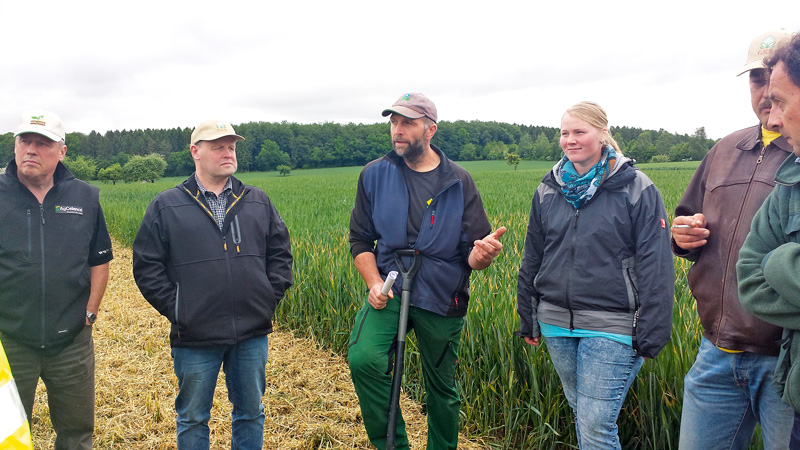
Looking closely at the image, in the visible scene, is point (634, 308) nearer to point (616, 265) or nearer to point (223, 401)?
point (616, 265)

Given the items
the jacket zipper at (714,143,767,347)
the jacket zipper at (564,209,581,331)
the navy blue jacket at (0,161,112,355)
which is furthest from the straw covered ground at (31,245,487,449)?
the jacket zipper at (714,143,767,347)

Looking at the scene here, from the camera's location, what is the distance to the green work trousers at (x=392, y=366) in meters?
2.89

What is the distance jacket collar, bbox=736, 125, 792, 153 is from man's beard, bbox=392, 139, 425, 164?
1612 mm

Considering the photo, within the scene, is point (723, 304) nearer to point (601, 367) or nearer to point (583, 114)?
point (601, 367)

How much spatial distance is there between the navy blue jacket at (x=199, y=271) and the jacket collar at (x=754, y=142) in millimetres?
2407

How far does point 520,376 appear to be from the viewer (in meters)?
3.37

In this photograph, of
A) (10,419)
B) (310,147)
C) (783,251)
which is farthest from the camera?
(310,147)

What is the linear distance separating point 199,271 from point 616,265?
2.11m

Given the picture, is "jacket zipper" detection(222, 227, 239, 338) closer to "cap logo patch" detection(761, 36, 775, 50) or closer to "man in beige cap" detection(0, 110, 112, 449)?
"man in beige cap" detection(0, 110, 112, 449)

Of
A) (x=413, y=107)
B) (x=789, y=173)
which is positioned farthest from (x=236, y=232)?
(x=789, y=173)

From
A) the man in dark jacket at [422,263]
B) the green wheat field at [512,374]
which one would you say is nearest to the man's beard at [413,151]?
the man in dark jacket at [422,263]

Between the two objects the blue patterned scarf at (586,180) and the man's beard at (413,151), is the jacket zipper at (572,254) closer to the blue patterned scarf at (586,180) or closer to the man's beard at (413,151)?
the blue patterned scarf at (586,180)

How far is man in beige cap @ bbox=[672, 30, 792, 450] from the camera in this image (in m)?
1.91

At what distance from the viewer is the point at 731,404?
204 cm
